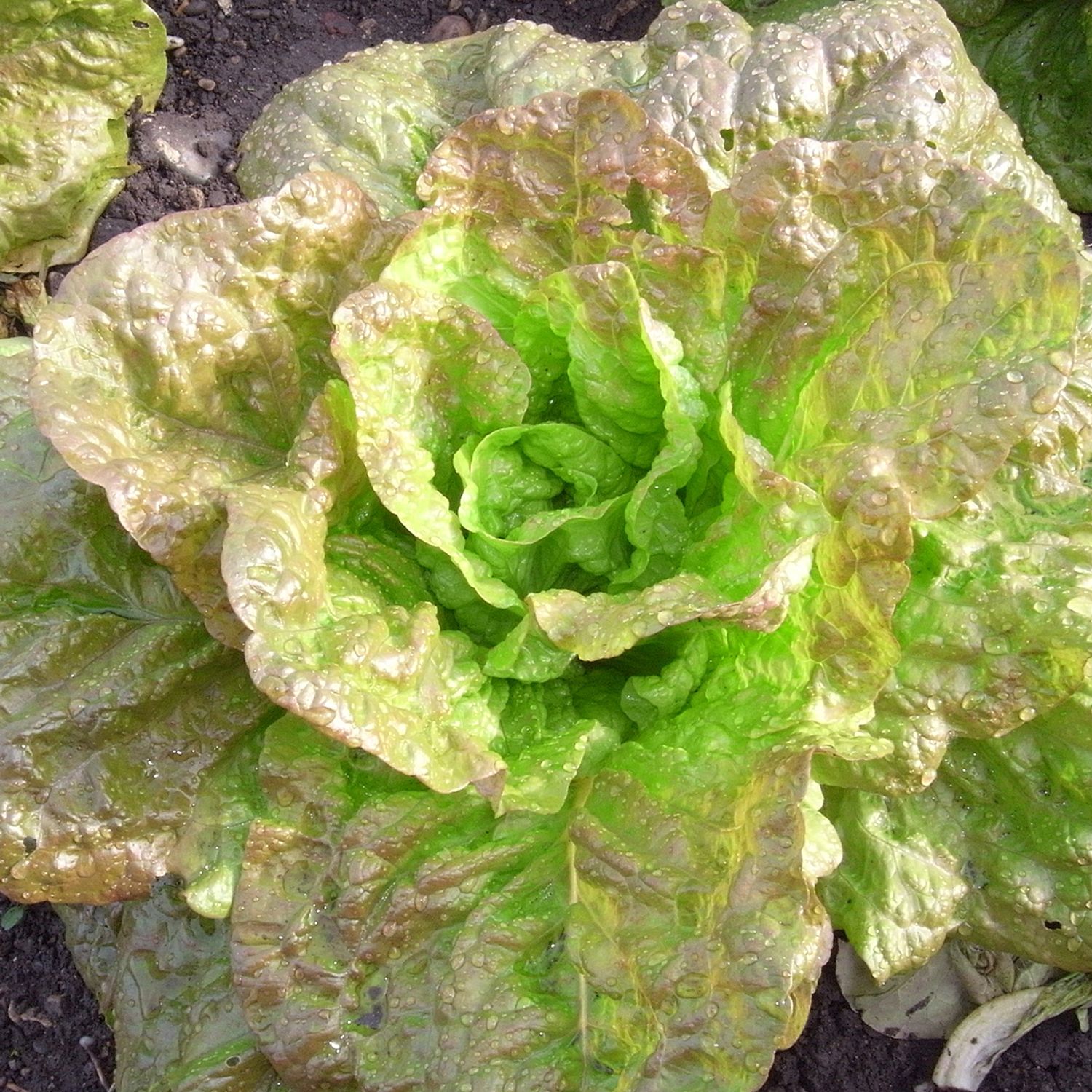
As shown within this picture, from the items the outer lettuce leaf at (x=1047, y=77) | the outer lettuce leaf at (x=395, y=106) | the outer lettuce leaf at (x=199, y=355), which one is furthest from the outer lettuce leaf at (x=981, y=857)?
the outer lettuce leaf at (x=1047, y=77)

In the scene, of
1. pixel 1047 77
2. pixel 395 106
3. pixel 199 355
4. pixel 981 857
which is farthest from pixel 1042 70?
pixel 199 355

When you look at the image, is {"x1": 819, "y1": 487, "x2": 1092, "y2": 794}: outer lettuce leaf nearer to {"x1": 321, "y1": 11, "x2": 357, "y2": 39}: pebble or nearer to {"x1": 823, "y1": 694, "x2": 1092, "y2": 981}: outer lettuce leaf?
{"x1": 823, "y1": 694, "x2": 1092, "y2": 981}: outer lettuce leaf

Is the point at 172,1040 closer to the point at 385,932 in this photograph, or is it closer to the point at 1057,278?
the point at 385,932

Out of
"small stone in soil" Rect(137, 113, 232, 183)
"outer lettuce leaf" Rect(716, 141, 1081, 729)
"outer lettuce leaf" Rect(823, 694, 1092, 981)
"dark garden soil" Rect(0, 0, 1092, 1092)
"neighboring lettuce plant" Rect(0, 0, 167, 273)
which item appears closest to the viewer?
"outer lettuce leaf" Rect(716, 141, 1081, 729)

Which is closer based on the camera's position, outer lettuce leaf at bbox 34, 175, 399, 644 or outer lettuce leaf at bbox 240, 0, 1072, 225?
outer lettuce leaf at bbox 34, 175, 399, 644

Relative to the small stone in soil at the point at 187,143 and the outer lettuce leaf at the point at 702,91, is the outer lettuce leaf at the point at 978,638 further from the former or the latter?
the small stone in soil at the point at 187,143

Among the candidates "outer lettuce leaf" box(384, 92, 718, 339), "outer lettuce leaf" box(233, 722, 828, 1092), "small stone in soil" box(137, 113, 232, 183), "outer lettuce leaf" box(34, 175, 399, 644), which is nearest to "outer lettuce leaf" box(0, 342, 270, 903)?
"outer lettuce leaf" box(233, 722, 828, 1092)
